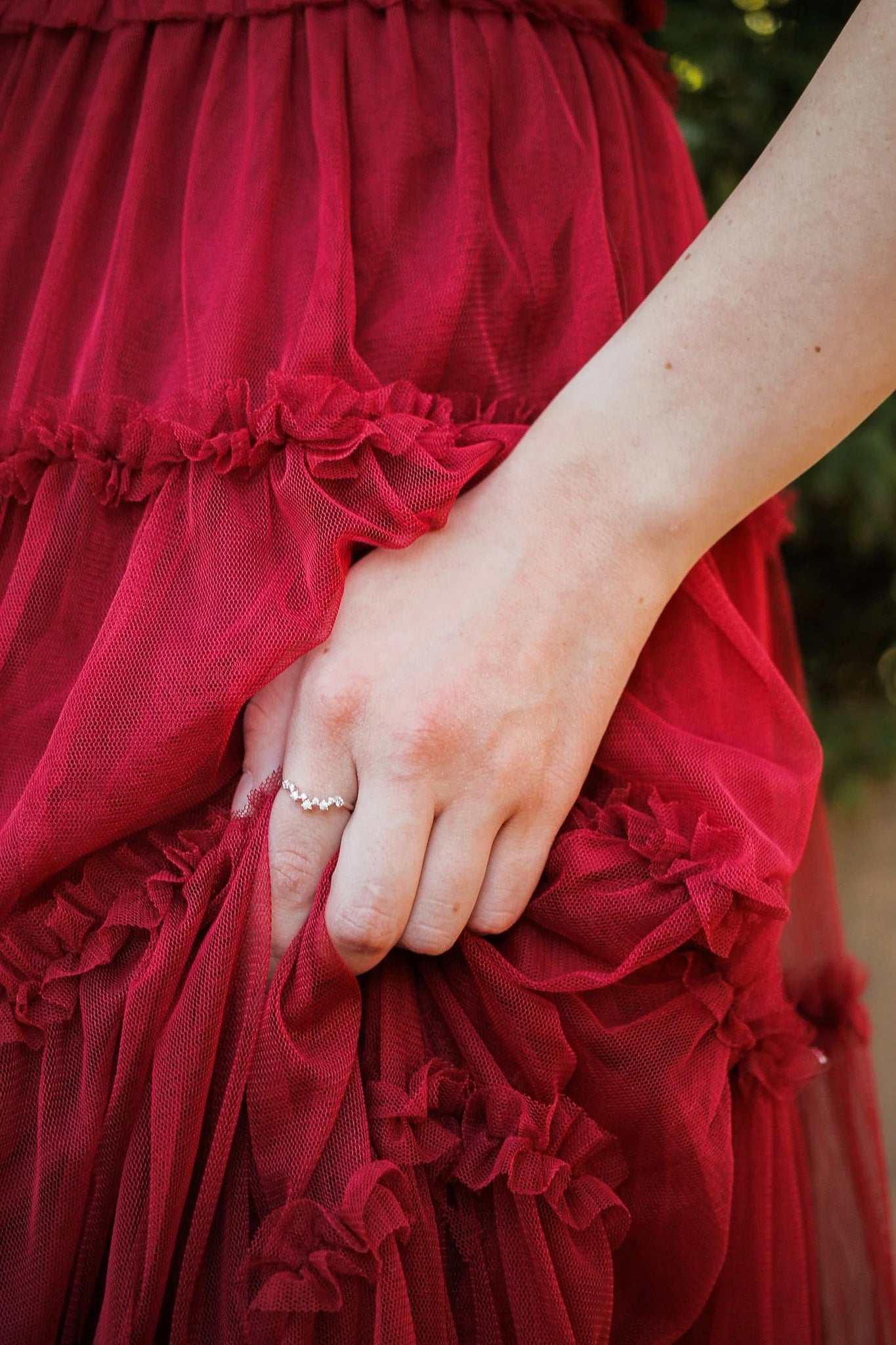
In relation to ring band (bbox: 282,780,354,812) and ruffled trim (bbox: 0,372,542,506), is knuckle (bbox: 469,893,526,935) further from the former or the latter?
ruffled trim (bbox: 0,372,542,506)

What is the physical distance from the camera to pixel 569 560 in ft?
2.20

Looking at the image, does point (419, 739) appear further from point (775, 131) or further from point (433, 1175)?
point (775, 131)

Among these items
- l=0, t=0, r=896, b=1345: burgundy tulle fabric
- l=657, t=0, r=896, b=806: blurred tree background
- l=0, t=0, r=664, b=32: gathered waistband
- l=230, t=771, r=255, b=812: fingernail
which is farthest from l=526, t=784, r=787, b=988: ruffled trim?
l=657, t=0, r=896, b=806: blurred tree background

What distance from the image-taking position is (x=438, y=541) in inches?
27.0

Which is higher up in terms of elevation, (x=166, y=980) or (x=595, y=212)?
(x=595, y=212)

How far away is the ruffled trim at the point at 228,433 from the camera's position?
679 mm

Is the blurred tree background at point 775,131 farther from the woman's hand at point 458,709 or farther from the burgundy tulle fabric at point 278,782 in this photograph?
the woman's hand at point 458,709

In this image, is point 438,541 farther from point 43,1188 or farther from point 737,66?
point 737,66

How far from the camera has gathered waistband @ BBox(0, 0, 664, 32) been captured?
83 centimetres

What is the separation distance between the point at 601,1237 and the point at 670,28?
213 cm

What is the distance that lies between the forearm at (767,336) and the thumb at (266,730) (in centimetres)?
23

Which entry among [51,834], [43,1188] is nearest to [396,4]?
[51,834]

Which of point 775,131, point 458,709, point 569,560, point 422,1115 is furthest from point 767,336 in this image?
point 775,131

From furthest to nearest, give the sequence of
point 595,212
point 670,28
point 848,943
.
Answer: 1. point 848,943
2. point 670,28
3. point 595,212
